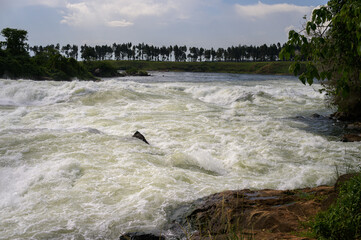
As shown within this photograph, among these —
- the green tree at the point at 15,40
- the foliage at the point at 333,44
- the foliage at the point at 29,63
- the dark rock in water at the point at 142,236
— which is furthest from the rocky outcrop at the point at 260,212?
the green tree at the point at 15,40

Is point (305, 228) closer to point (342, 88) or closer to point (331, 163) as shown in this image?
point (342, 88)

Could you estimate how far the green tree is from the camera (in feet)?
137

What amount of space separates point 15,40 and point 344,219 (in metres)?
49.0

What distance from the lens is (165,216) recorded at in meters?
4.93

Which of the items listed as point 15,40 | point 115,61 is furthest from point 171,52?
point 15,40

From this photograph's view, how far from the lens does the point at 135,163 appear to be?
7535 mm

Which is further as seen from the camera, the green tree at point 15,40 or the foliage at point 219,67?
the foliage at point 219,67

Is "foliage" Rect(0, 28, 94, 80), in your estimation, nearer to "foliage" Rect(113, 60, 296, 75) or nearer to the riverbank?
the riverbank

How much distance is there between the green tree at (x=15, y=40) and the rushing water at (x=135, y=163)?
3102cm

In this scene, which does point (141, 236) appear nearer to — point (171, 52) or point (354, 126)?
point (354, 126)

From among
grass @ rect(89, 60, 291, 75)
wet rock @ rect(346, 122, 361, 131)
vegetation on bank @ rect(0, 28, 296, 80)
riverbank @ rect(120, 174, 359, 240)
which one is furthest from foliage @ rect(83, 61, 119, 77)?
riverbank @ rect(120, 174, 359, 240)

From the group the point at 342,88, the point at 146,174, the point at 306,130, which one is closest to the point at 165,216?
the point at 146,174

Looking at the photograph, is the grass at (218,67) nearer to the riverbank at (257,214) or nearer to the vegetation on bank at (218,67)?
the vegetation on bank at (218,67)

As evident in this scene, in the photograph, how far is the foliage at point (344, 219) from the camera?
303 cm
